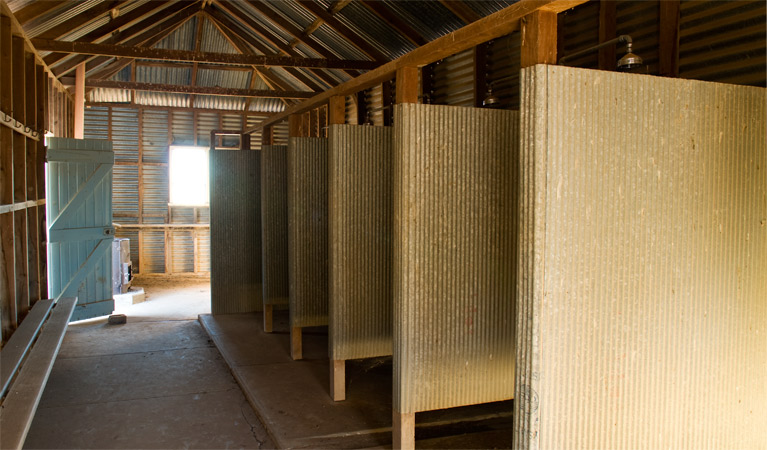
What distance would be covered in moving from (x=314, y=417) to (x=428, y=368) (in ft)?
4.47

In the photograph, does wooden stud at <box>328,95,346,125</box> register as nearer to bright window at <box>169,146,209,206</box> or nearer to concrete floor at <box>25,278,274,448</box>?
concrete floor at <box>25,278,274,448</box>

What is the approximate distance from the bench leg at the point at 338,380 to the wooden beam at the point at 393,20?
4.71 meters

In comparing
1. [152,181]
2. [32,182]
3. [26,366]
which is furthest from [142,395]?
[152,181]

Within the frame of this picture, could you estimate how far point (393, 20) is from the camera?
293 inches

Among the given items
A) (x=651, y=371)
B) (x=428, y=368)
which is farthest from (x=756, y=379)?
(x=428, y=368)

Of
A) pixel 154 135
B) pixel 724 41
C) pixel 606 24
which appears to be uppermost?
pixel 606 24

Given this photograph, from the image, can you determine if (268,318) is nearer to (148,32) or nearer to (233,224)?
(233,224)

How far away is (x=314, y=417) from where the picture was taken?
4.38 meters

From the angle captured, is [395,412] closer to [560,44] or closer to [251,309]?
[560,44]

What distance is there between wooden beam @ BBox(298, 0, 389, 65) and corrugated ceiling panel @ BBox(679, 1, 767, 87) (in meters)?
5.00

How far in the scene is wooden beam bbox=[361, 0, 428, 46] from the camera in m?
7.32

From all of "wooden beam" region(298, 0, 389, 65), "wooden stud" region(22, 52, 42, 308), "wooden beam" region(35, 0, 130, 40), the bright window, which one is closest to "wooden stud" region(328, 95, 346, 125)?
"wooden stud" region(22, 52, 42, 308)

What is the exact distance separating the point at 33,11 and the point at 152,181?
7.72 metres

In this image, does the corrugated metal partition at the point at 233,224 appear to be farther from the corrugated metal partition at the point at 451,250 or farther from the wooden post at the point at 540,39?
the wooden post at the point at 540,39
